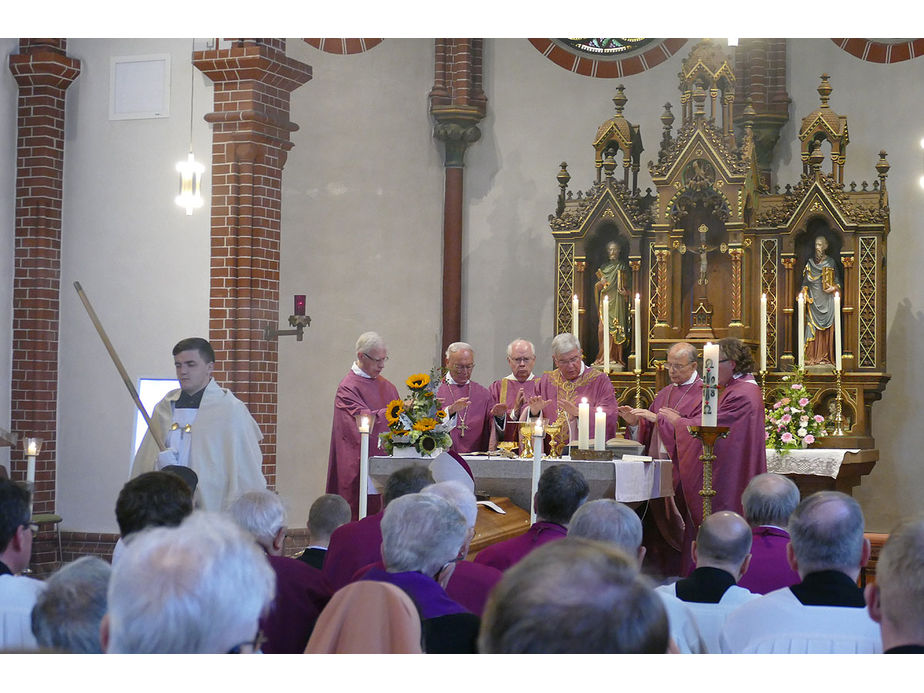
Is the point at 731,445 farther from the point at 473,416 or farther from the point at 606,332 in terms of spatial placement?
the point at 473,416

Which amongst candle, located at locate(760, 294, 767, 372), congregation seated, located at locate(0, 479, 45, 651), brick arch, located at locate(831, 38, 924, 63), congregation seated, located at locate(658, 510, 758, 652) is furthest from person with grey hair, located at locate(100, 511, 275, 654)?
brick arch, located at locate(831, 38, 924, 63)

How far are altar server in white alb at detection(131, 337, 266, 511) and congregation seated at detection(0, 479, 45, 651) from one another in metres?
2.93

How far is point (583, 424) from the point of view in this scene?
7.18 m

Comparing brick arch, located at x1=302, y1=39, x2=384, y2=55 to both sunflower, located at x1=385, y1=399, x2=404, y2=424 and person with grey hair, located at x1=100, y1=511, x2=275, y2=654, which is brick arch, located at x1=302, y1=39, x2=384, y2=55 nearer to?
sunflower, located at x1=385, y1=399, x2=404, y2=424

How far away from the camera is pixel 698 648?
3467mm

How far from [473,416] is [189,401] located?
3198 mm

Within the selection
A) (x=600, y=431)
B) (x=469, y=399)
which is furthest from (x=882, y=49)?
(x=600, y=431)

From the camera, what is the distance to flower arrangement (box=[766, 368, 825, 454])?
9797 millimetres

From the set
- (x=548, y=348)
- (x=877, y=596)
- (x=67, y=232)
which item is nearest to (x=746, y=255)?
(x=548, y=348)

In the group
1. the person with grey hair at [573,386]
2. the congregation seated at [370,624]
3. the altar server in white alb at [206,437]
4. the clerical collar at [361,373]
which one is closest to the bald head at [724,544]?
the congregation seated at [370,624]

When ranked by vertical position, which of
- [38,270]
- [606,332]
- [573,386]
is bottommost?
[573,386]

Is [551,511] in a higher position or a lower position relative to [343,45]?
lower

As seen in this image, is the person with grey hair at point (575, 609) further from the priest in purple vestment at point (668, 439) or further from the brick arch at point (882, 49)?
the brick arch at point (882, 49)

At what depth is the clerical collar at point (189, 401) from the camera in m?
6.66
